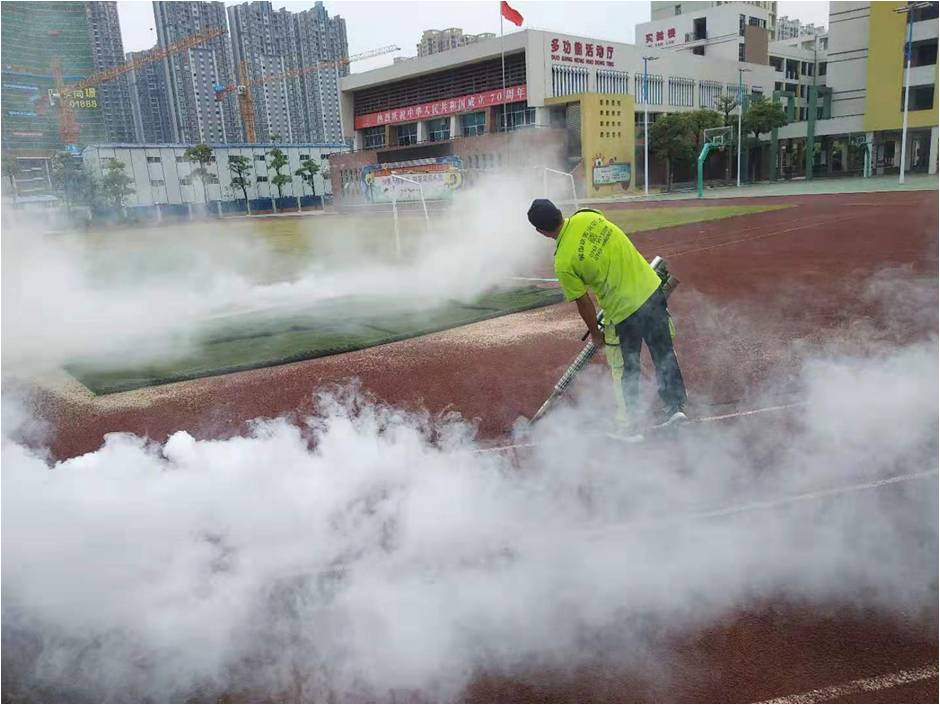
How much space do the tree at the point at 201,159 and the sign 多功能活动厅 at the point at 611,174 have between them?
20937 mm

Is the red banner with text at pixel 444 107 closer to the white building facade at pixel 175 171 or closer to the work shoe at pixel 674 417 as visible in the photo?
the white building facade at pixel 175 171

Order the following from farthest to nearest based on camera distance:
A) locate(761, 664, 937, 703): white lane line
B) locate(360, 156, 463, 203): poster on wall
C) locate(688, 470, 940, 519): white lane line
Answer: locate(360, 156, 463, 203): poster on wall → locate(688, 470, 940, 519): white lane line → locate(761, 664, 937, 703): white lane line

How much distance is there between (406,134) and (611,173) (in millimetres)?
Result: 16202

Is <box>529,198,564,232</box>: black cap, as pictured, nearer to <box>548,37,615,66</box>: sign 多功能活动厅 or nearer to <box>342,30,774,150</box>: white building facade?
<box>342,30,774,150</box>: white building facade

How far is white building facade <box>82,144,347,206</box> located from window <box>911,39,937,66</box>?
32.9 metres

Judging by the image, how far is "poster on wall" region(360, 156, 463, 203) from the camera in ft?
116

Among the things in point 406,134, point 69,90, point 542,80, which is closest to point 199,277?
point 69,90

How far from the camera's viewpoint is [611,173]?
38594 millimetres

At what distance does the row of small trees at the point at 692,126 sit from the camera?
3816 centimetres

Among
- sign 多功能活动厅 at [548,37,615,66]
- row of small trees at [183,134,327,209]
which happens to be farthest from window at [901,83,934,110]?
row of small trees at [183,134,327,209]

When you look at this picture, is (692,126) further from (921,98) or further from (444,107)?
(444,107)

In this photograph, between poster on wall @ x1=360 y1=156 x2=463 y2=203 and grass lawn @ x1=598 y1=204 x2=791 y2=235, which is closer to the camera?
grass lawn @ x1=598 y1=204 x2=791 y2=235

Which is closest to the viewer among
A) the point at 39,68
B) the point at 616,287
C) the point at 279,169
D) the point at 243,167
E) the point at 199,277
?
the point at 616,287

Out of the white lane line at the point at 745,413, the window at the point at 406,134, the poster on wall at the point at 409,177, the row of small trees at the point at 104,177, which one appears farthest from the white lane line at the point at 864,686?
the window at the point at 406,134
